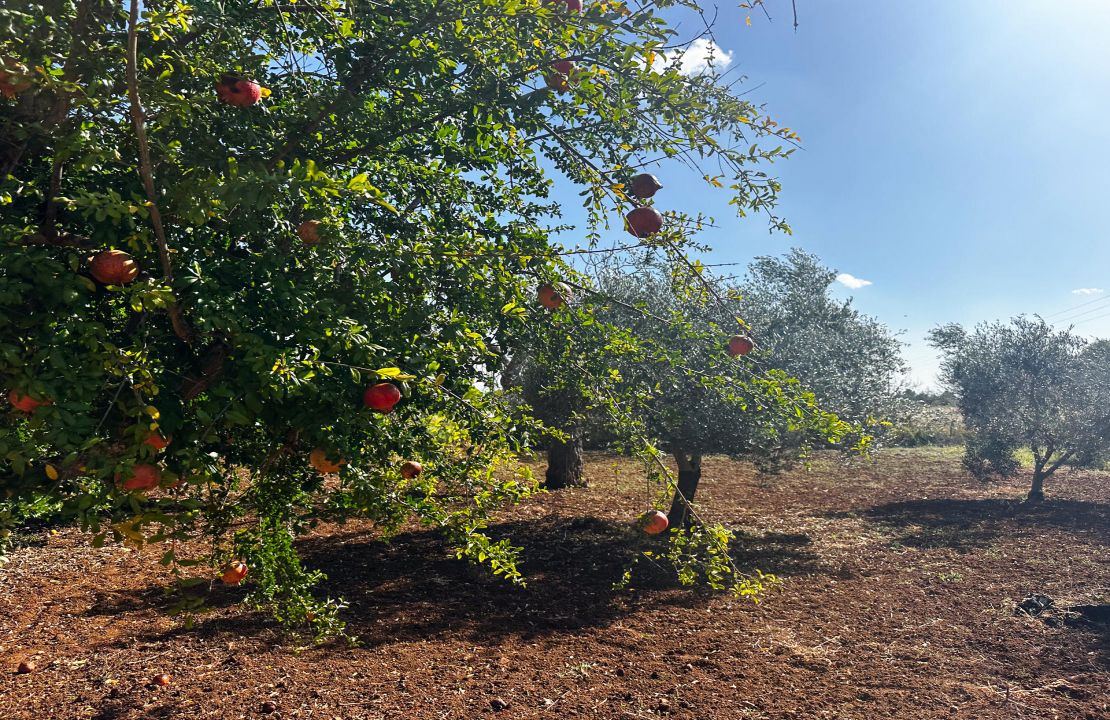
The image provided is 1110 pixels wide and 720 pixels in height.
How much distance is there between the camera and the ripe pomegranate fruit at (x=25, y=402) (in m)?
2.10

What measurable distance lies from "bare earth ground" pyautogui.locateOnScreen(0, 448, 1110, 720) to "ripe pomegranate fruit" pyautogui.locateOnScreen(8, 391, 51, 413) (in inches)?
121

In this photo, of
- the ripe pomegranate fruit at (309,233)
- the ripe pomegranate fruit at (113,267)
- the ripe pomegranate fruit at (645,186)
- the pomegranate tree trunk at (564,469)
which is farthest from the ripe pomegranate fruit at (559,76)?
the pomegranate tree trunk at (564,469)

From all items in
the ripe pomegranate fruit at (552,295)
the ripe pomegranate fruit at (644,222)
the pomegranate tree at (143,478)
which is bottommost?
the pomegranate tree at (143,478)

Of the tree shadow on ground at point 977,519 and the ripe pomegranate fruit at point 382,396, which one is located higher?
the ripe pomegranate fruit at point 382,396

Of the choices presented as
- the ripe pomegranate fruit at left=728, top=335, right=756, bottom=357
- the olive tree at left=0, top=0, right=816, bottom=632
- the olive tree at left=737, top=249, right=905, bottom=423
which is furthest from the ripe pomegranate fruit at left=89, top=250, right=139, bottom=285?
the olive tree at left=737, top=249, right=905, bottom=423

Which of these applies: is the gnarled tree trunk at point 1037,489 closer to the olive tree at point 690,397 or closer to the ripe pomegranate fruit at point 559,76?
the olive tree at point 690,397

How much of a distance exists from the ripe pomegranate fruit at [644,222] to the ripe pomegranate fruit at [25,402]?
2373mm

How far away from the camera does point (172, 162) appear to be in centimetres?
252

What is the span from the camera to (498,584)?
7695 millimetres

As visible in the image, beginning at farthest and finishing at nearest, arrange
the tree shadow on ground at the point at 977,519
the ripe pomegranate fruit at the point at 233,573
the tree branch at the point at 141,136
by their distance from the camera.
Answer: the tree shadow on ground at the point at 977,519, the ripe pomegranate fruit at the point at 233,573, the tree branch at the point at 141,136

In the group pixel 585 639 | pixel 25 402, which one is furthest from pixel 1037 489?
pixel 25 402

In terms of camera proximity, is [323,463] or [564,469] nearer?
[323,463]

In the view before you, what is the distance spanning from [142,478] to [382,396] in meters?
0.83

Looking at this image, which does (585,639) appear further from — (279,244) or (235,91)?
(235,91)
